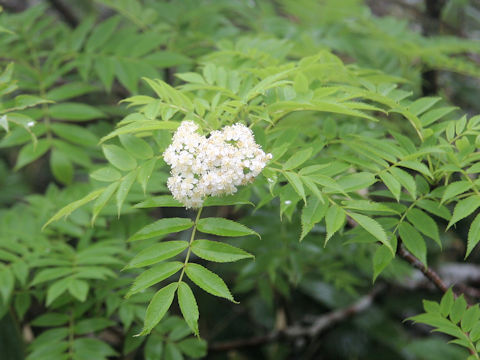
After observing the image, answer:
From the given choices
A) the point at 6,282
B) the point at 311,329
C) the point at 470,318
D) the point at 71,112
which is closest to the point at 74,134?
the point at 71,112

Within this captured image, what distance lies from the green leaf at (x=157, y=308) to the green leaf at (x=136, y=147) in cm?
39

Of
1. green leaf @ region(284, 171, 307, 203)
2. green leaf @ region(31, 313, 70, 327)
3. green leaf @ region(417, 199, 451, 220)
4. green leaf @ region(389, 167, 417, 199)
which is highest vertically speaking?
green leaf @ region(389, 167, 417, 199)

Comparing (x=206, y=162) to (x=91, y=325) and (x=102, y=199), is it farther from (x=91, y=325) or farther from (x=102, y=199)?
(x=91, y=325)

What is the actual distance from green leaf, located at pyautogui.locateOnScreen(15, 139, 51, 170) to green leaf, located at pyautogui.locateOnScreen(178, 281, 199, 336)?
1.18 metres

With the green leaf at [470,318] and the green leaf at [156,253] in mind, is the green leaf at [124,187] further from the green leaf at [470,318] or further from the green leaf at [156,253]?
the green leaf at [470,318]

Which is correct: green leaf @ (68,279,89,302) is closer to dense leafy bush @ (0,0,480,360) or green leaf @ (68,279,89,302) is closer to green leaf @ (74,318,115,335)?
dense leafy bush @ (0,0,480,360)

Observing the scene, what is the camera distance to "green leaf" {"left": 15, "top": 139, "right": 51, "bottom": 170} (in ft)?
6.54

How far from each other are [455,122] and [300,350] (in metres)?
1.99

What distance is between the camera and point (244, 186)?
1.72m

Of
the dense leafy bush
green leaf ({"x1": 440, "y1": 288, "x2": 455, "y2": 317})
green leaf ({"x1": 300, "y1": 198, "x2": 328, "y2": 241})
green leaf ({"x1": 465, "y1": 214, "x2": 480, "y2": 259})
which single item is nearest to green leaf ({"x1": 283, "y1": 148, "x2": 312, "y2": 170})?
the dense leafy bush

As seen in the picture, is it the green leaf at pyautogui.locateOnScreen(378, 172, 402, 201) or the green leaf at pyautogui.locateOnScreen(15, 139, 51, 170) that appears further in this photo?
the green leaf at pyautogui.locateOnScreen(15, 139, 51, 170)

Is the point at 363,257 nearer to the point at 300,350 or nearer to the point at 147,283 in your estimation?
the point at 300,350

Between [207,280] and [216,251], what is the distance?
0.28ft

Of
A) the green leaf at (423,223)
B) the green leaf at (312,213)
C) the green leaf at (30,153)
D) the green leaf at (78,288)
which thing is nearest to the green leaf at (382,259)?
the green leaf at (423,223)
